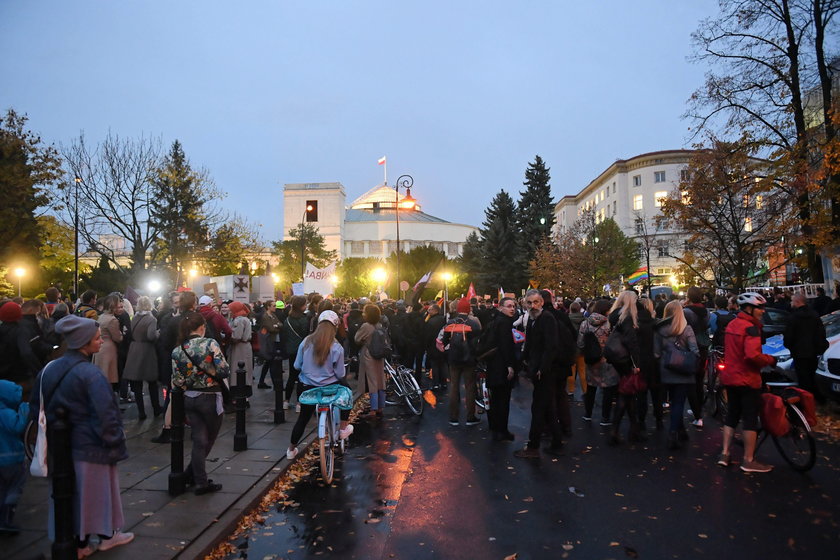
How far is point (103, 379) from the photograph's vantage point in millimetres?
4148

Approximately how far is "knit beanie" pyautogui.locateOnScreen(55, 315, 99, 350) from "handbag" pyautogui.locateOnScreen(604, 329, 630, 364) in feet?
20.1

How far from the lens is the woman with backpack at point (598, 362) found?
8.48 m

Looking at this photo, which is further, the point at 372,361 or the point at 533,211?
the point at 533,211

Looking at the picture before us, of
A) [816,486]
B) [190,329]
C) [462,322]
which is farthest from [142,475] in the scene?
[816,486]

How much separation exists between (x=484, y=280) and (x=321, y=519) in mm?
50120

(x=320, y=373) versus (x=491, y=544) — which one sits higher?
(x=320, y=373)

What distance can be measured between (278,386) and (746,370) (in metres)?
6.83

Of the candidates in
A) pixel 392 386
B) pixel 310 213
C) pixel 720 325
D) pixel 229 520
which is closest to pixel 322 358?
pixel 229 520

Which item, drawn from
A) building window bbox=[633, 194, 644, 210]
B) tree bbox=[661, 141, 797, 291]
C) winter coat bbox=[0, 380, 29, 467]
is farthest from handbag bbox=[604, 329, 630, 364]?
building window bbox=[633, 194, 644, 210]

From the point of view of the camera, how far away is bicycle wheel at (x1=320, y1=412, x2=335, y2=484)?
622 centimetres

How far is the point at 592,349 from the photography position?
9000 mm

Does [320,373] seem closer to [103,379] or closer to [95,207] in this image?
[103,379]

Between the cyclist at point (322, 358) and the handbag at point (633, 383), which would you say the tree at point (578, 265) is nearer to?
the handbag at point (633, 383)

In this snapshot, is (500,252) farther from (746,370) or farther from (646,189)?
(746,370)
